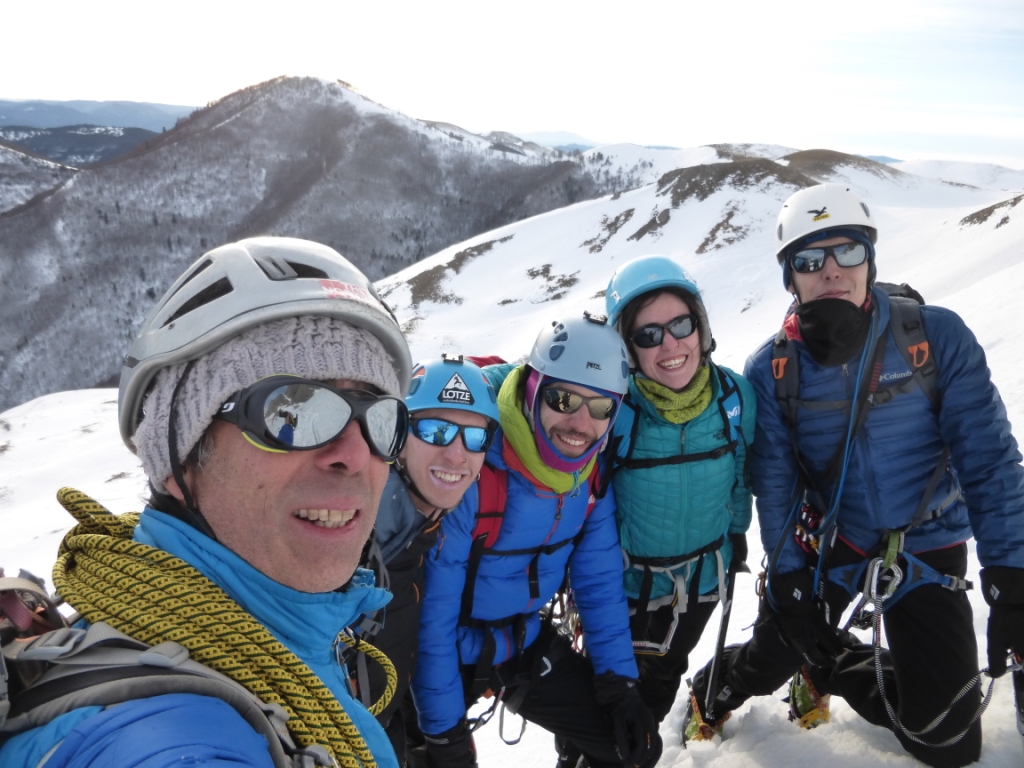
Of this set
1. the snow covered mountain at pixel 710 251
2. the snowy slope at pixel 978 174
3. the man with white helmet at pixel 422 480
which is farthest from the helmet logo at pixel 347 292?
the snowy slope at pixel 978 174

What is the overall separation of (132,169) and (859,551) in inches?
4718

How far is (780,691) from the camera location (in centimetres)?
439

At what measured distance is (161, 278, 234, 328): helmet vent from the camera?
1.64m

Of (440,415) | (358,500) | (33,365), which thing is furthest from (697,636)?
(33,365)

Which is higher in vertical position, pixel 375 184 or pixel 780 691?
pixel 375 184

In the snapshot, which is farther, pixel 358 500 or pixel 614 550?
pixel 614 550

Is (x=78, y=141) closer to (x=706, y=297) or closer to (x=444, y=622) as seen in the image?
(x=706, y=297)

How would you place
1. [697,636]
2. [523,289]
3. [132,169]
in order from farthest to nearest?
[132,169] < [523,289] < [697,636]

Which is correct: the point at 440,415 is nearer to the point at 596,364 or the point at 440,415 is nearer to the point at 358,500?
the point at 596,364

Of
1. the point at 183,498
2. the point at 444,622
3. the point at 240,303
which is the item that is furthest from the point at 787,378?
the point at 183,498

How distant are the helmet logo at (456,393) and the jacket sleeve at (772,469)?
6.41 feet

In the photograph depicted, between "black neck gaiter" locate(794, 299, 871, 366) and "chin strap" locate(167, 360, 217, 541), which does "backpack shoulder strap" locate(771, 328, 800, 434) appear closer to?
"black neck gaiter" locate(794, 299, 871, 366)

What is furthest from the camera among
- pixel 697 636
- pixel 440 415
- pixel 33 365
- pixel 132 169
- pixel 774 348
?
pixel 132 169

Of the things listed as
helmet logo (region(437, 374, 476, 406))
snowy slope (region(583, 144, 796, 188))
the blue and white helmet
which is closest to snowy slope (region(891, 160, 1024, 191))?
snowy slope (region(583, 144, 796, 188))
